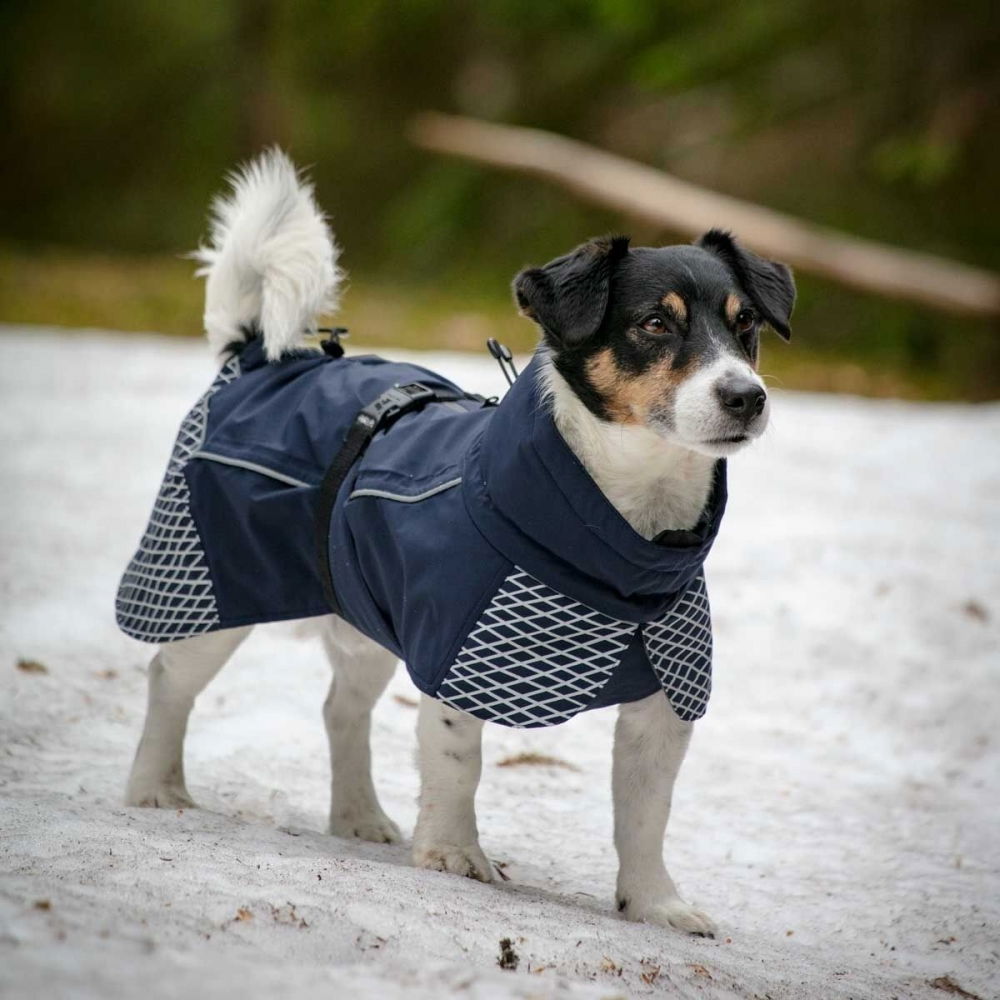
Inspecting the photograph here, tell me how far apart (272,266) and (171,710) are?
124 cm

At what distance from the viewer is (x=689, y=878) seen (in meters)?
3.88

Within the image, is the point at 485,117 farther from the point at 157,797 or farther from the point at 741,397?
the point at 741,397

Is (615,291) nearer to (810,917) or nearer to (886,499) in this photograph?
(810,917)

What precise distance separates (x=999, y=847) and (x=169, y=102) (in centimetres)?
1815

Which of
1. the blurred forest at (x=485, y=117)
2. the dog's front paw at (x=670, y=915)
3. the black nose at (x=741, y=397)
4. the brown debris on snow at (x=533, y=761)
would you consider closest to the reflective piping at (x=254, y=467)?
the black nose at (x=741, y=397)

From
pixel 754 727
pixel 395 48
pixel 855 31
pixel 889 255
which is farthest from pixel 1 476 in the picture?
pixel 395 48

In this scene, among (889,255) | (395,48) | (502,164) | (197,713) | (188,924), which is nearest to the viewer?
(188,924)

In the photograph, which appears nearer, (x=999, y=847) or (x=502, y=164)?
(x=999, y=847)

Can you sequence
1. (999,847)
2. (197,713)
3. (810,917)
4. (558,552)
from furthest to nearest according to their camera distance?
(197,713)
(999,847)
(810,917)
(558,552)

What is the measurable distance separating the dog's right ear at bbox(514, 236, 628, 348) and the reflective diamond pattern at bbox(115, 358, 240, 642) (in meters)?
1.02

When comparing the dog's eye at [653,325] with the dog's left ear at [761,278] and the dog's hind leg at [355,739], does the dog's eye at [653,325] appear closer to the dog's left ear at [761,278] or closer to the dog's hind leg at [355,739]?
the dog's left ear at [761,278]

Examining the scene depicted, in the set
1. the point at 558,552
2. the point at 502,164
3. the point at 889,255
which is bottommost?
the point at 558,552

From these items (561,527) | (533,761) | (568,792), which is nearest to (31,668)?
(533,761)

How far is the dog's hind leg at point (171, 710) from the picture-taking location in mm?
3779
